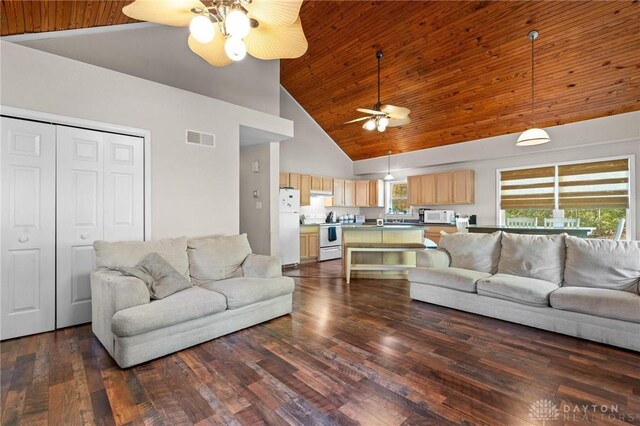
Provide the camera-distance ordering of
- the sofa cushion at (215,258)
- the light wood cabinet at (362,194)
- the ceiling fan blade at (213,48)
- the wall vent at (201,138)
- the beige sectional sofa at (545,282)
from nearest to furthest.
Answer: the ceiling fan blade at (213,48) < the beige sectional sofa at (545,282) < the sofa cushion at (215,258) < the wall vent at (201,138) < the light wood cabinet at (362,194)

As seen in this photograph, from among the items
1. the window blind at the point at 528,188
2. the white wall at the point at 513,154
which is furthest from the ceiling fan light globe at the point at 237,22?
the window blind at the point at 528,188

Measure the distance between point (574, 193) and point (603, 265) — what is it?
3.56m

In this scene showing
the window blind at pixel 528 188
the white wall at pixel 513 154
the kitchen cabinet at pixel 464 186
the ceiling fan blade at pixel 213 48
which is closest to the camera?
the ceiling fan blade at pixel 213 48

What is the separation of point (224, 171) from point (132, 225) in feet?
4.54

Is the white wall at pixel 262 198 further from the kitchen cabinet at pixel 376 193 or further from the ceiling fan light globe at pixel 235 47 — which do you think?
the kitchen cabinet at pixel 376 193

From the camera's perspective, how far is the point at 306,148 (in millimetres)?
7938

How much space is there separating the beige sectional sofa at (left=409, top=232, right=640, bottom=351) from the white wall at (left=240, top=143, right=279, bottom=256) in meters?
2.65

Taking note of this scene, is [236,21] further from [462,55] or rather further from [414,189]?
[414,189]

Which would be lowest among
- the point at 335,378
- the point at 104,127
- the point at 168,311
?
the point at 335,378

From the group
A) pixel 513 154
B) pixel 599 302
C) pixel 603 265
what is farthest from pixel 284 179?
pixel 599 302

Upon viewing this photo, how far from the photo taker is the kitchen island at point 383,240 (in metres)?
5.23

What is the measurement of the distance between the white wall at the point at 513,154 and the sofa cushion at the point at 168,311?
6.26m

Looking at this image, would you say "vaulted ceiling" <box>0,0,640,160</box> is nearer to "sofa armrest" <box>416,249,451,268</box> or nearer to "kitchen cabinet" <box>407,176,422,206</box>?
"kitchen cabinet" <box>407,176,422,206</box>

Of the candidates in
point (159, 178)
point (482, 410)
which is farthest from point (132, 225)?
point (482, 410)
